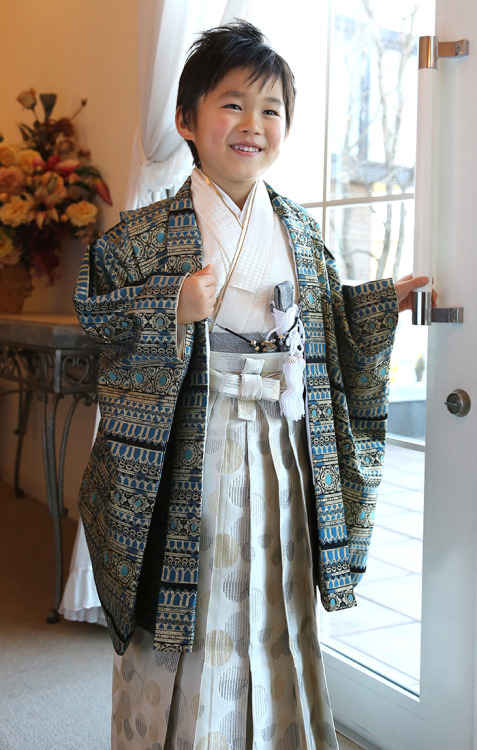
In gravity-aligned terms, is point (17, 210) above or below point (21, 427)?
above

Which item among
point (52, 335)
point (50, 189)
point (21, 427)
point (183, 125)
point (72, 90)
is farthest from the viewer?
point (21, 427)

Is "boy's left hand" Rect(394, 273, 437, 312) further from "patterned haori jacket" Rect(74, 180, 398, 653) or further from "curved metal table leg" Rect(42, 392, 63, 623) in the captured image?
"curved metal table leg" Rect(42, 392, 63, 623)

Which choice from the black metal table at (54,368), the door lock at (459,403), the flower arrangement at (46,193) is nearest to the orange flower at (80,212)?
the flower arrangement at (46,193)

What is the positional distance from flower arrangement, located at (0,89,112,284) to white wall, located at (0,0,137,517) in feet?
0.21

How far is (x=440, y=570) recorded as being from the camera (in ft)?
5.09

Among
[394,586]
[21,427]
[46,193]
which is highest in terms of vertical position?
[46,193]

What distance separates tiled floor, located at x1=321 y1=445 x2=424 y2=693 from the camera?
169 centimetres

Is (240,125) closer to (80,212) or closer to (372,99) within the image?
(372,99)

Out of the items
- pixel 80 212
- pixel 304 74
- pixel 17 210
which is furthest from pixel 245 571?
pixel 17 210

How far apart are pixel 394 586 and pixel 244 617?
1.83 feet

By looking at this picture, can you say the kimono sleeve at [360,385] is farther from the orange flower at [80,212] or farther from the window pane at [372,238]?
the orange flower at [80,212]

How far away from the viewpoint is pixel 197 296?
1.25 m

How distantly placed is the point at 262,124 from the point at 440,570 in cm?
91

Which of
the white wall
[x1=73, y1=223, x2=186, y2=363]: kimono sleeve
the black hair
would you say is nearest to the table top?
the white wall
